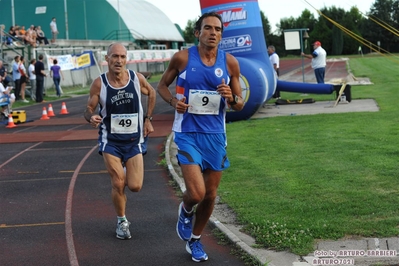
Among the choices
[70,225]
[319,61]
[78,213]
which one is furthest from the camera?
[319,61]

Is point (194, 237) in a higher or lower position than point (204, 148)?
lower

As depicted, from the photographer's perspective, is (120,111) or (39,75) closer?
(120,111)

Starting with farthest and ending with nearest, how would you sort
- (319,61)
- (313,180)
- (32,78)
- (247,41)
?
(32,78) < (319,61) < (247,41) < (313,180)

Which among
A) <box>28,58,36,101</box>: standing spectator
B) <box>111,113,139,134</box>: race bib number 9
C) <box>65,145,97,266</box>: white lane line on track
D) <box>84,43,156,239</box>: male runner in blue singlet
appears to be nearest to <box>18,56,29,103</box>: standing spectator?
<box>28,58,36,101</box>: standing spectator

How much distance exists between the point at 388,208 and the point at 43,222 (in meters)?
4.06

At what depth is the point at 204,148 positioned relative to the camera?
6477 millimetres

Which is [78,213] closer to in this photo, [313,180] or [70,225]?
[70,225]

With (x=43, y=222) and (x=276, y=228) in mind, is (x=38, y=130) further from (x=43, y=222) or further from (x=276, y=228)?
(x=276, y=228)

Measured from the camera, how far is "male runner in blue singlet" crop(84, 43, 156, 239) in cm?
749

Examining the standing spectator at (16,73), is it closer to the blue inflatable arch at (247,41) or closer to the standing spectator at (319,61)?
the standing spectator at (319,61)

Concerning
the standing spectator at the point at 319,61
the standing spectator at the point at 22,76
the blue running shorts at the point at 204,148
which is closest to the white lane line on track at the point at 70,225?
the blue running shorts at the point at 204,148

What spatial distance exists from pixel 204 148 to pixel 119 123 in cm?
144

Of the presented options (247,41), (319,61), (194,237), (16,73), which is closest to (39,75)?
(16,73)

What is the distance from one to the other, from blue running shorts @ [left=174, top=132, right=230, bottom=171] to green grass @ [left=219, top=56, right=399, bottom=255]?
0.97m
